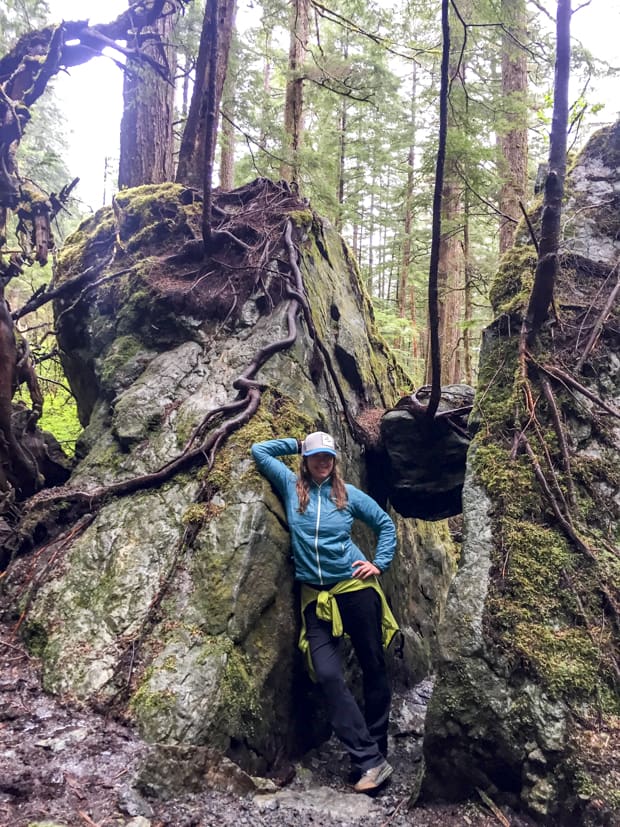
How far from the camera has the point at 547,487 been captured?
401 centimetres

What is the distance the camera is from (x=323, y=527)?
4.26 meters

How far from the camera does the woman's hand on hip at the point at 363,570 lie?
4250 mm

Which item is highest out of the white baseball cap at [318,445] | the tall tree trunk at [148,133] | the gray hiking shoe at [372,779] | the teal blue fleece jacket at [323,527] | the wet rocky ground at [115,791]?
the tall tree trunk at [148,133]

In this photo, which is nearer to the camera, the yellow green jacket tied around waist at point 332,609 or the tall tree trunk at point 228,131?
the yellow green jacket tied around waist at point 332,609

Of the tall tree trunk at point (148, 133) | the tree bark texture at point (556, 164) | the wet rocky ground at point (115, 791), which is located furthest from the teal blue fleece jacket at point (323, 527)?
the tall tree trunk at point (148, 133)

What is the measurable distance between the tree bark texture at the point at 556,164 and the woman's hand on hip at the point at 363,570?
2.79 m

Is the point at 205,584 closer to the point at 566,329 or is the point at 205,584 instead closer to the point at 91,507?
the point at 91,507

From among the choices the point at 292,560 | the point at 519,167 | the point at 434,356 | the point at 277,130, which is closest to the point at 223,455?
the point at 292,560

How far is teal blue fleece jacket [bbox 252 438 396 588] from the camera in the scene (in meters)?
4.22

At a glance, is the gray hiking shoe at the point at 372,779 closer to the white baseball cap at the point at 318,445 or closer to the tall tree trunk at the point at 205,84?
the white baseball cap at the point at 318,445

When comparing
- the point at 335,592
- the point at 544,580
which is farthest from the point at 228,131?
the point at 544,580

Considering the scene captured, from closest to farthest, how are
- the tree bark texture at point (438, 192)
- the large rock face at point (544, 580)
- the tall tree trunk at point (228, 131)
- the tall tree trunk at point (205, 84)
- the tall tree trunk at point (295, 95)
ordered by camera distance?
the large rock face at point (544, 580)
the tree bark texture at point (438, 192)
the tall tree trunk at point (205, 84)
the tall tree trunk at point (228, 131)
the tall tree trunk at point (295, 95)

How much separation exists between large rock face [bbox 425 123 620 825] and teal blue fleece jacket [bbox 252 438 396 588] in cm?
82

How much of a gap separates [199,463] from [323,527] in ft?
4.73
